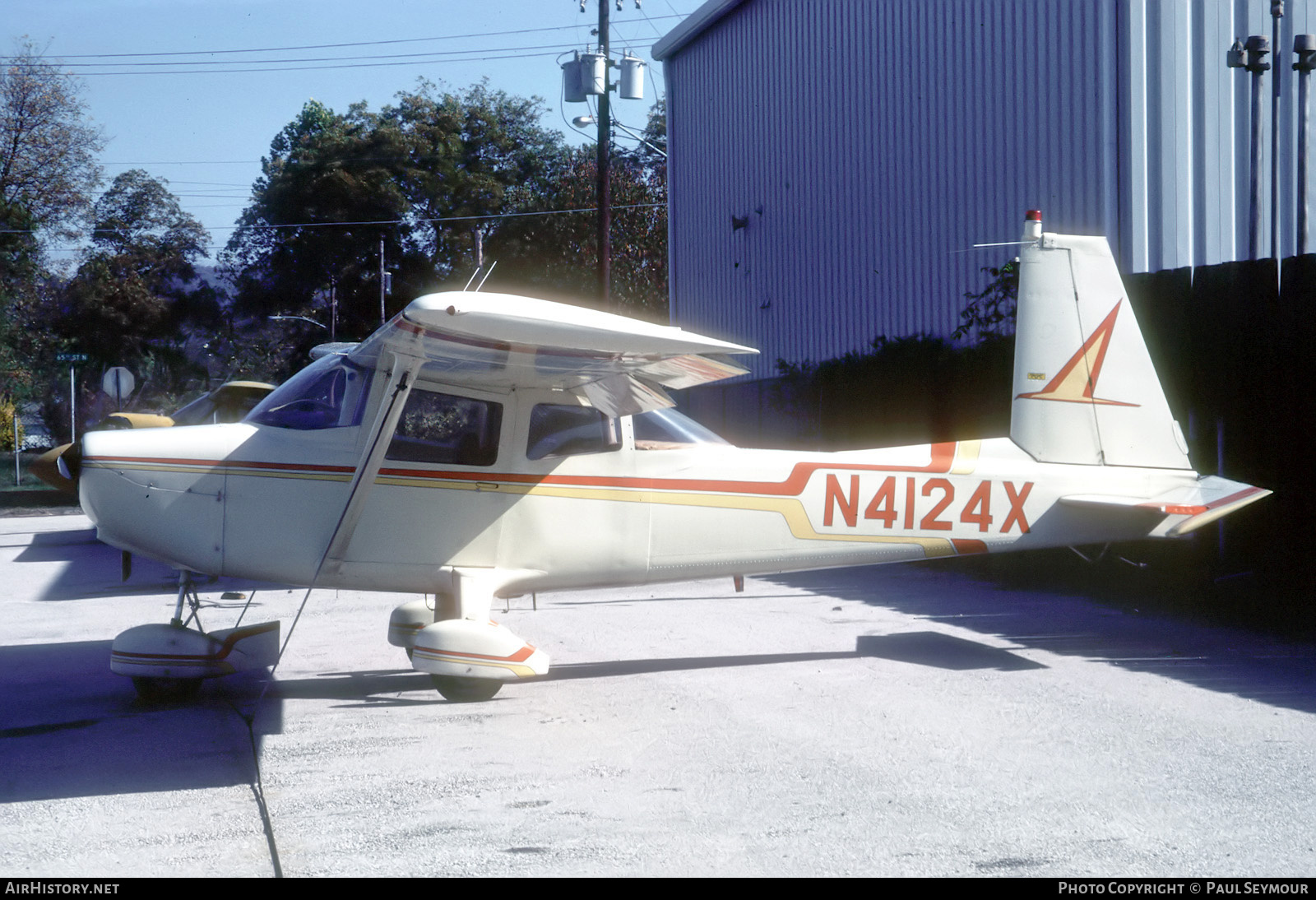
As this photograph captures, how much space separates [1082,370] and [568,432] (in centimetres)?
335

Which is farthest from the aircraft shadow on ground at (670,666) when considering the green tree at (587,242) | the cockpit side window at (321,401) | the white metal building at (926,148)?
the green tree at (587,242)

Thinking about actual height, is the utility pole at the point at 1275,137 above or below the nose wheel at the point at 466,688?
above

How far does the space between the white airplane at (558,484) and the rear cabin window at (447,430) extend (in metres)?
0.01

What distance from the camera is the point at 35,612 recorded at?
9.77 m

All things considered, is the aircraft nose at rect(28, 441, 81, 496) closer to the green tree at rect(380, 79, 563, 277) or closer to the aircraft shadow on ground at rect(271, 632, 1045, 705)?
the aircraft shadow on ground at rect(271, 632, 1045, 705)

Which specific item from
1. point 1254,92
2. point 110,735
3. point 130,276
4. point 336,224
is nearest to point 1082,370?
point 1254,92

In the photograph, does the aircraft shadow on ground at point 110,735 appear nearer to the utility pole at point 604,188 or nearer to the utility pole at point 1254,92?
the utility pole at point 1254,92

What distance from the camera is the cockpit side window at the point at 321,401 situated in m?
6.30

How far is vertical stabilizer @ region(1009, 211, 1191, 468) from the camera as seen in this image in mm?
7047

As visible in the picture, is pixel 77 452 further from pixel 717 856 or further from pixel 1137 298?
pixel 1137 298

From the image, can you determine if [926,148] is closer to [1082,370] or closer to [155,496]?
[1082,370]

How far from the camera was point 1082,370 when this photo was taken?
23.2 ft

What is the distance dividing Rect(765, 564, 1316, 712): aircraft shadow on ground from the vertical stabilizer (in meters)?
1.25

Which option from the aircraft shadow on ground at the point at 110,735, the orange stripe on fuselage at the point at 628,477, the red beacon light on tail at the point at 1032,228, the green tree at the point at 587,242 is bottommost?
the aircraft shadow on ground at the point at 110,735
